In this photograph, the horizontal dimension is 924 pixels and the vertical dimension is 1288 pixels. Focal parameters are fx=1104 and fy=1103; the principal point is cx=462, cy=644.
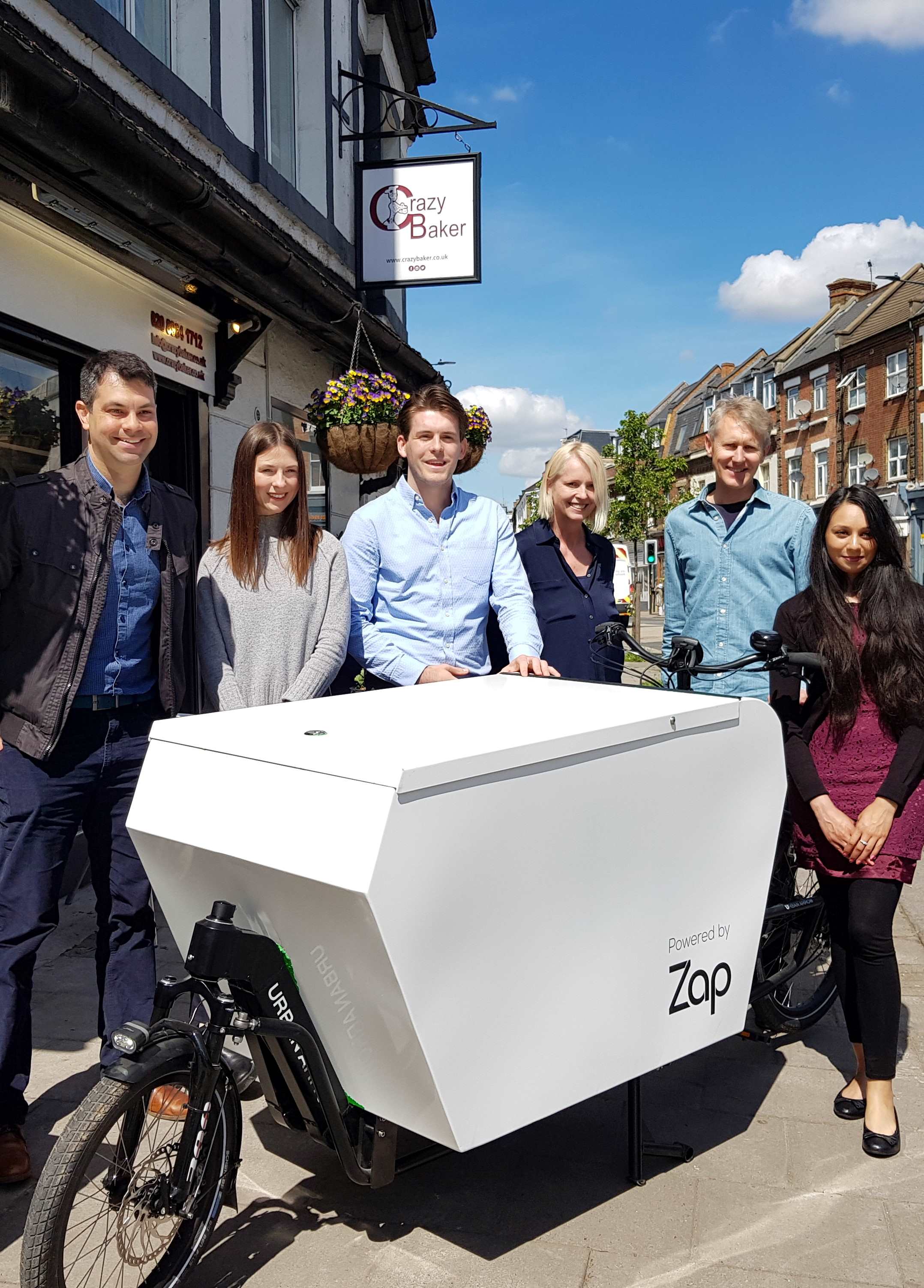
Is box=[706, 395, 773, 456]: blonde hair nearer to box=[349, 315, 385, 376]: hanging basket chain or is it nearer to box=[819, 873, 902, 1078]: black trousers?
box=[819, 873, 902, 1078]: black trousers

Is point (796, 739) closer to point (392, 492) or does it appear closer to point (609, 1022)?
point (609, 1022)

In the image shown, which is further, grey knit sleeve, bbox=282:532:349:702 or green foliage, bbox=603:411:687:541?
green foliage, bbox=603:411:687:541

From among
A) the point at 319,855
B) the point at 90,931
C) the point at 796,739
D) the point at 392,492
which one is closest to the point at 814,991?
the point at 796,739

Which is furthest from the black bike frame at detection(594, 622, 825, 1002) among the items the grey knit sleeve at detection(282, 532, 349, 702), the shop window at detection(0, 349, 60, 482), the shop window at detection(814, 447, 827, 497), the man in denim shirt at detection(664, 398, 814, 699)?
the shop window at detection(814, 447, 827, 497)

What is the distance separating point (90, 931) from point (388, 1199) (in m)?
2.56

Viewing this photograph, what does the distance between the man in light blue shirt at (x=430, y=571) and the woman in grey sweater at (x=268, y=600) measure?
0.13 m

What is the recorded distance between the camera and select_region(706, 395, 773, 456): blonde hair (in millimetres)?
3680

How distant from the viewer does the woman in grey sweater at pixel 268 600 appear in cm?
330

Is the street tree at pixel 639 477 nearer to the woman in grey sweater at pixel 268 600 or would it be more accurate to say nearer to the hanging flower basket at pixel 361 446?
the hanging flower basket at pixel 361 446

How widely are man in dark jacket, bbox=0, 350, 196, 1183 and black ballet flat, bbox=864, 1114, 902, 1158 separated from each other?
6.52 ft

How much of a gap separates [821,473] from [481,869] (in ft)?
153

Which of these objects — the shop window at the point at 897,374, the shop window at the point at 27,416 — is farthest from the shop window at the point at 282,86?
the shop window at the point at 897,374

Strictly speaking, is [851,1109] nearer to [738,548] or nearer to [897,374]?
[738,548]

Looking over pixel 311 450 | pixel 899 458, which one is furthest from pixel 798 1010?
pixel 899 458
